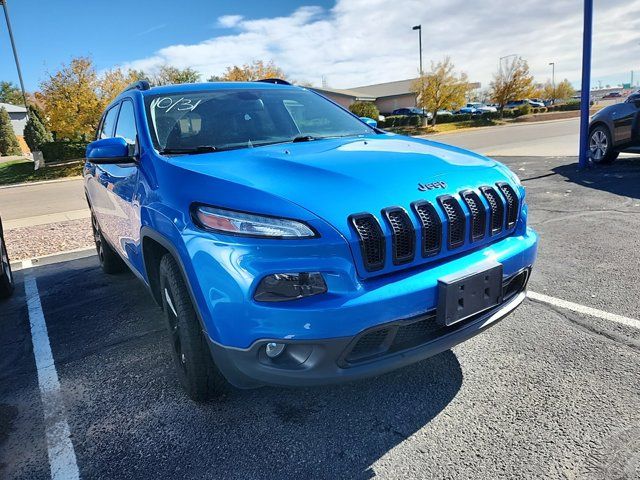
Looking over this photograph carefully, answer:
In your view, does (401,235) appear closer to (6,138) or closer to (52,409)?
(52,409)

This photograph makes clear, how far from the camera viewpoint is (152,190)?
8.47ft

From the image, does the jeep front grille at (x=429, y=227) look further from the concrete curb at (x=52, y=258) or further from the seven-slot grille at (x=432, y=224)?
the concrete curb at (x=52, y=258)

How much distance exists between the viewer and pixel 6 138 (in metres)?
40.9

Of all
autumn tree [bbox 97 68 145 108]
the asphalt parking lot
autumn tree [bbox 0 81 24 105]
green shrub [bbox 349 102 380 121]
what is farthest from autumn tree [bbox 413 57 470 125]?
autumn tree [bbox 0 81 24 105]

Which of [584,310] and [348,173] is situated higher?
[348,173]

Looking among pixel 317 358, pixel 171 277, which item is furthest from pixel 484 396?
pixel 171 277

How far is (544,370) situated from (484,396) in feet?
1.53

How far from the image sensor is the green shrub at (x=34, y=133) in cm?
2773

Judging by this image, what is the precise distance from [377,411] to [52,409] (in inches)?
74.1

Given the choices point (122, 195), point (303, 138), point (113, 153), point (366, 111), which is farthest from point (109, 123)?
point (366, 111)

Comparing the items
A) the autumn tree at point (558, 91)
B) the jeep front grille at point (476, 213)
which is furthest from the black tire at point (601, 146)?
the autumn tree at point (558, 91)

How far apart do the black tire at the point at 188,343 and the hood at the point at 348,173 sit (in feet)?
1.92

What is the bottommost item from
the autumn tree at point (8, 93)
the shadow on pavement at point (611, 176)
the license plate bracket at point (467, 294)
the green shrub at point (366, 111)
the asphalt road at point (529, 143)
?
the shadow on pavement at point (611, 176)

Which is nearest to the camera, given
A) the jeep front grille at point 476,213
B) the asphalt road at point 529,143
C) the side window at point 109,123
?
the jeep front grille at point 476,213
